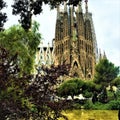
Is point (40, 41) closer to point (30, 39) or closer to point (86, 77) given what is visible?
point (30, 39)

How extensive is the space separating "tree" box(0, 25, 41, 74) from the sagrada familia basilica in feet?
233

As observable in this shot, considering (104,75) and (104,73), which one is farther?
(104,73)

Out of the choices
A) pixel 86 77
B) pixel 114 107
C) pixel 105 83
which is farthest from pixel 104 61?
pixel 86 77

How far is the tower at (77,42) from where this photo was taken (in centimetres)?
10112

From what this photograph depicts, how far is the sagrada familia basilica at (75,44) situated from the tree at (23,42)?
71.1 meters

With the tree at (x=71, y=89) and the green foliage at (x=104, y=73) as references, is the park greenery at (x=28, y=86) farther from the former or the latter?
the green foliage at (x=104, y=73)

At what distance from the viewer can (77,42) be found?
347 ft

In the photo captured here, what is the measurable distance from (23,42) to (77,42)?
79.1 m

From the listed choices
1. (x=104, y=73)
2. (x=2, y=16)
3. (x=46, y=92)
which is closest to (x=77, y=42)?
(x=104, y=73)

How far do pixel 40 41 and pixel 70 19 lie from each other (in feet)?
277

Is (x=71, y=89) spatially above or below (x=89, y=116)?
above

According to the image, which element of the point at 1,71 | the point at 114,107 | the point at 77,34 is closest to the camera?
the point at 1,71

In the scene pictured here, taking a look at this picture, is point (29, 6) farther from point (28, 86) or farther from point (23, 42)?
point (23, 42)

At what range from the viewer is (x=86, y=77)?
100 meters
